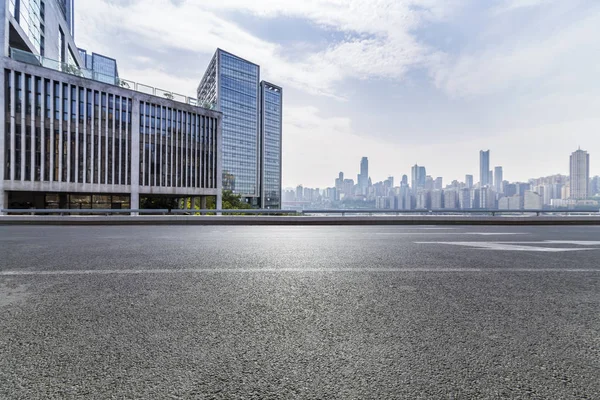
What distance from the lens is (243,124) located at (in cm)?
14112

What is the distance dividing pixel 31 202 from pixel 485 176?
734 feet

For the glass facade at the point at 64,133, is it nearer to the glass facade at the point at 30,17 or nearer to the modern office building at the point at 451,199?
the glass facade at the point at 30,17

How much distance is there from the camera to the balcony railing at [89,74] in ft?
102

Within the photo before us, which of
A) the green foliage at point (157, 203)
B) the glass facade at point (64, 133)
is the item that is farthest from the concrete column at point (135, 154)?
the green foliage at point (157, 203)

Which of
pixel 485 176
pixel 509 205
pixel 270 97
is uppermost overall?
pixel 270 97

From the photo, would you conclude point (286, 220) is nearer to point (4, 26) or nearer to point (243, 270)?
point (243, 270)

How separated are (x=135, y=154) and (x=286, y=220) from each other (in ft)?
110

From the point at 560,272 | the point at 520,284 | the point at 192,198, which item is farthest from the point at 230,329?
the point at 192,198

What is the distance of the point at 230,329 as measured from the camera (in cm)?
266

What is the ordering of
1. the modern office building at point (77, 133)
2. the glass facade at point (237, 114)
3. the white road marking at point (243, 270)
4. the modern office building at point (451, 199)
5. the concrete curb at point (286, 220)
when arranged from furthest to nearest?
the glass facade at point (237, 114)
the modern office building at point (451, 199)
the modern office building at point (77, 133)
the concrete curb at point (286, 220)
the white road marking at point (243, 270)

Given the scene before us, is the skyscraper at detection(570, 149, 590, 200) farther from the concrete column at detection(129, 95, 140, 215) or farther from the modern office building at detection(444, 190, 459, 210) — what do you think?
the concrete column at detection(129, 95, 140, 215)

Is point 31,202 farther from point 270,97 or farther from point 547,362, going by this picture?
point 270,97

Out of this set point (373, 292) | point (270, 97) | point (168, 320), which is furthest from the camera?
point (270, 97)

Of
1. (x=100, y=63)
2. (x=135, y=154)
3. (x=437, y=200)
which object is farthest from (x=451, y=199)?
(x=100, y=63)
